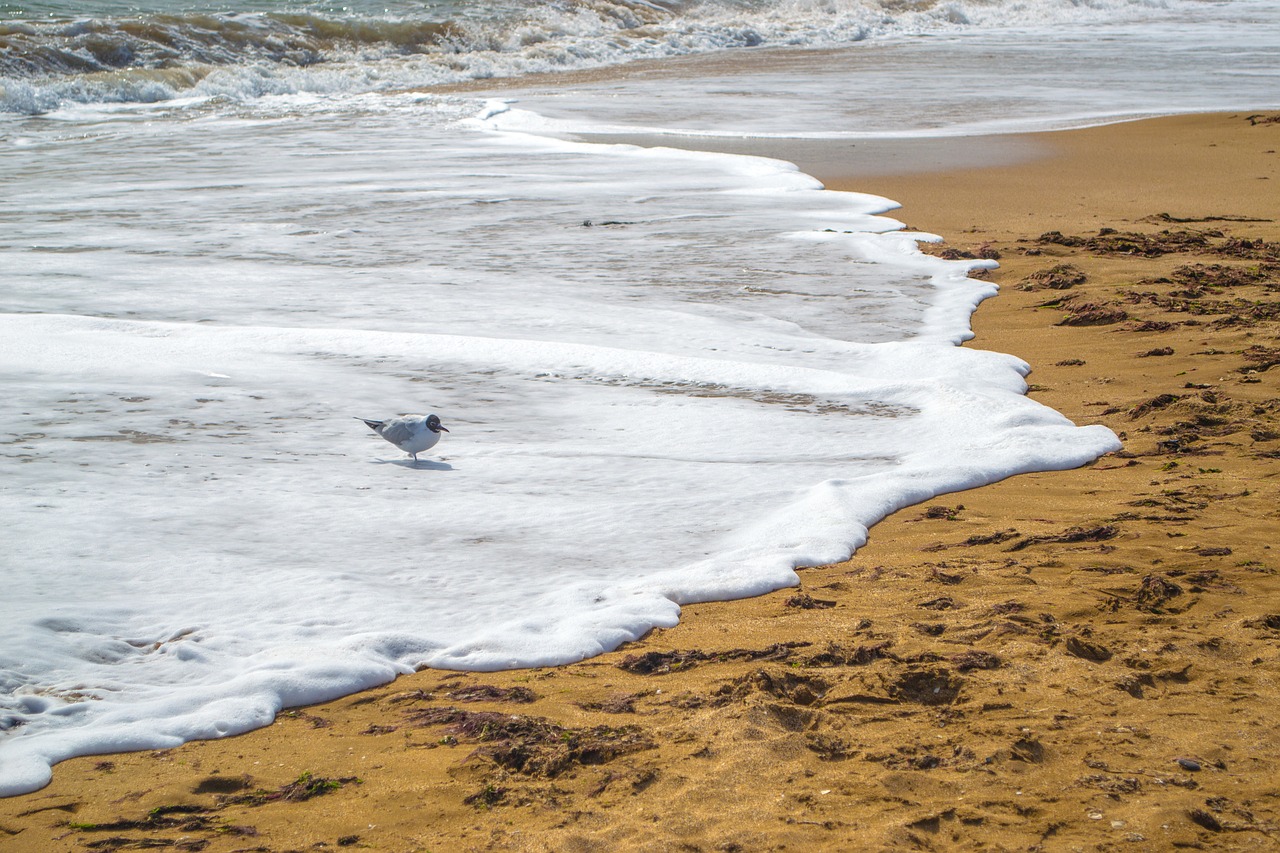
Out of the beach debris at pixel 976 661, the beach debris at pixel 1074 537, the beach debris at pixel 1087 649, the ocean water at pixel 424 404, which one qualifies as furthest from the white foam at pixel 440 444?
the beach debris at pixel 1087 649

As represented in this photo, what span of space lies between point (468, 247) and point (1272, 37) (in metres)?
21.3

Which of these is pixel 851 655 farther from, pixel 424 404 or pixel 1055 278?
pixel 1055 278

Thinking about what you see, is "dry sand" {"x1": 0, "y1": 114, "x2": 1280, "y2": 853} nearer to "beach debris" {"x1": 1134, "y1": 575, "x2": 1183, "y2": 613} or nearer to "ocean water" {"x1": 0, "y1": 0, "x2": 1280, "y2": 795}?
"beach debris" {"x1": 1134, "y1": 575, "x2": 1183, "y2": 613}

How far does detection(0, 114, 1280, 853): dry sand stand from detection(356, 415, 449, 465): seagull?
139 cm

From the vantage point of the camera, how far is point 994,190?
9.95 metres

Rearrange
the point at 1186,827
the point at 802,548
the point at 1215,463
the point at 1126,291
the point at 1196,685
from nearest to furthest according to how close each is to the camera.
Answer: the point at 1186,827, the point at 1196,685, the point at 802,548, the point at 1215,463, the point at 1126,291

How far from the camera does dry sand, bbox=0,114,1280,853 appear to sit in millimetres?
2131

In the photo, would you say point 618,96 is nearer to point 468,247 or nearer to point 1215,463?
point 468,247

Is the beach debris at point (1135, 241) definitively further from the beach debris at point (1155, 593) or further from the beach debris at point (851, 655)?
the beach debris at point (851, 655)

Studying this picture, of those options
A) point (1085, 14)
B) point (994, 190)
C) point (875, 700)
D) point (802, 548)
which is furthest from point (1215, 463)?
point (1085, 14)

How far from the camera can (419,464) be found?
166 inches

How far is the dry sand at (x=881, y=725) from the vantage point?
2.13 meters

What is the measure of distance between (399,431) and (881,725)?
2.28 metres

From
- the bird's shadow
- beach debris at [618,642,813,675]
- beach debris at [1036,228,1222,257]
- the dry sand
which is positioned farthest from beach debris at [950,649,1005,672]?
beach debris at [1036,228,1222,257]
